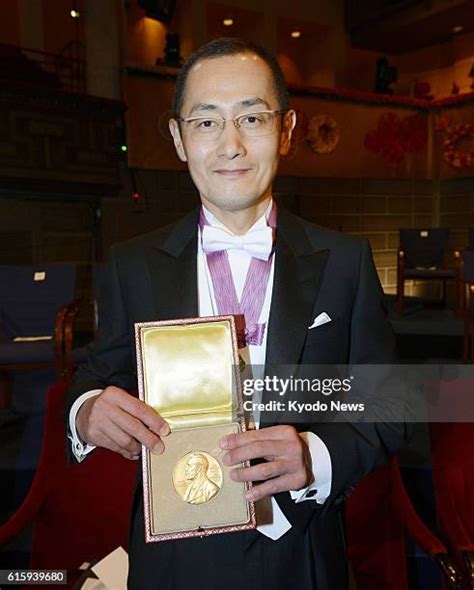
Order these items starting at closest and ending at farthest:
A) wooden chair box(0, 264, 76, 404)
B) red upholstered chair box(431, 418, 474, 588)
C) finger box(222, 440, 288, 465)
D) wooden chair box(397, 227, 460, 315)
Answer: finger box(222, 440, 288, 465) → red upholstered chair box(431, 418, 474, 588) → wooden chair box(0, 264, 76, 404) → wooden chair box(397, 227, 460, 315)

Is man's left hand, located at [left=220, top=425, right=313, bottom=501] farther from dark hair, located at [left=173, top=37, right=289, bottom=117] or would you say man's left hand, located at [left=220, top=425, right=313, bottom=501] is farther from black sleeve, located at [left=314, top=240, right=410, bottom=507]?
dark hair, located at [left=173, top=37, right=289, bottom=117]

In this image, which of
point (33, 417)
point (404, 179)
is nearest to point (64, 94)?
point (33, 417)

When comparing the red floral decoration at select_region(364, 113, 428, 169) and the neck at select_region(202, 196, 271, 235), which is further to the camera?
the red floral decoration at select_region(364, 113, 428, 169)

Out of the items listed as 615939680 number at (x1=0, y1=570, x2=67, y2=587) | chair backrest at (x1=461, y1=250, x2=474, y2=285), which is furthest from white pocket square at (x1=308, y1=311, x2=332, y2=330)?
chair backrest at (x1=461, y1=250, x2=474, y2=285)

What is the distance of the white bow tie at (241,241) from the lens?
101cm

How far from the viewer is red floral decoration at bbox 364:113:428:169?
830 centimetres

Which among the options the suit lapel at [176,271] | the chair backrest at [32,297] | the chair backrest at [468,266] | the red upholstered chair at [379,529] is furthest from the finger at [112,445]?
the chair backrest at [468,266]

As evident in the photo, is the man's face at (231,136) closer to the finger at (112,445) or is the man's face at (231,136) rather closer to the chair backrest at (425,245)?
the finger at (112,445)

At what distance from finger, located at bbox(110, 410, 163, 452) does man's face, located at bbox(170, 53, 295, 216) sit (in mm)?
409

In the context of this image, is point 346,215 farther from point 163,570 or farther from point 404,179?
point 163,570

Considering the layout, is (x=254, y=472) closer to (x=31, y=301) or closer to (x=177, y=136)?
(x=177, y=136)

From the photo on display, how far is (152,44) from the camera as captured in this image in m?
9.07

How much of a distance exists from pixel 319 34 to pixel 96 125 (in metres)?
5.52

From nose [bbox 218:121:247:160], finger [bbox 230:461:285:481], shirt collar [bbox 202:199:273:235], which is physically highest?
nose [bbox 218:121:247:160]
